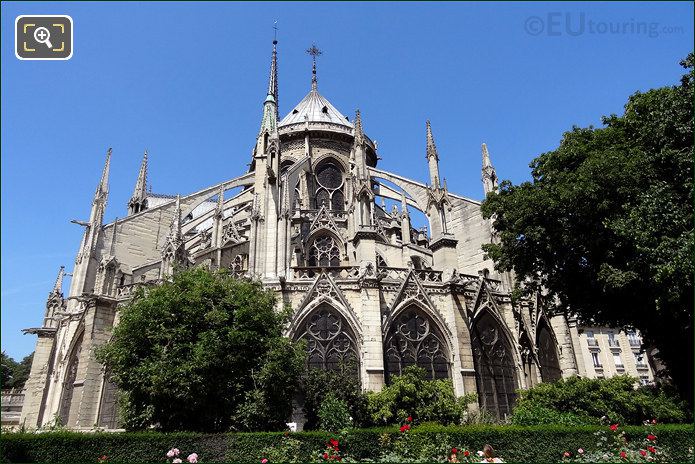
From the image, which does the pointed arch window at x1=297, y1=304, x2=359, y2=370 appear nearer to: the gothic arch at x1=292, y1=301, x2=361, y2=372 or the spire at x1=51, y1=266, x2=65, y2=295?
the gothic arch at x1=292, y1=301, x2=361, y2=372

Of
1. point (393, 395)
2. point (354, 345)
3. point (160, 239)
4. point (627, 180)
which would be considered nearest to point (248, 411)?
point (393, 395)

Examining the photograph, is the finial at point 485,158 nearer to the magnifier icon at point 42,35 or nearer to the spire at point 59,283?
the magnifier icon at point 42,35

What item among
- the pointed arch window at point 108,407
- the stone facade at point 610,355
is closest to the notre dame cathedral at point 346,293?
the pointed arch window at point 108,407

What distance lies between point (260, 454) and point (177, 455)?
192 cm

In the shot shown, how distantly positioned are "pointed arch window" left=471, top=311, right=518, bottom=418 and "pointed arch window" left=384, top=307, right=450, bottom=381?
170 cm

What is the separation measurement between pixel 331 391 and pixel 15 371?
53788 millimetres

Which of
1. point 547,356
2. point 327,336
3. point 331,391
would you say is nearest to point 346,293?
point 327,336

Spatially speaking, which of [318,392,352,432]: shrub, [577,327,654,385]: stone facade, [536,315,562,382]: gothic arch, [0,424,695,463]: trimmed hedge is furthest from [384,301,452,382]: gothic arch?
[577,327,654,385]: stone facade

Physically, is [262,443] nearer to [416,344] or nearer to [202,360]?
[202,360]

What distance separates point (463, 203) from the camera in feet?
94.9

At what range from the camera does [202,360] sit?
44.8 ft

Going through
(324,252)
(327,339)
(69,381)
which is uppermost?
(324,252)

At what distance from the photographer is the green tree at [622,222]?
48.0ft

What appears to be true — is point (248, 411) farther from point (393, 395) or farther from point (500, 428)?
point (500, 428)
